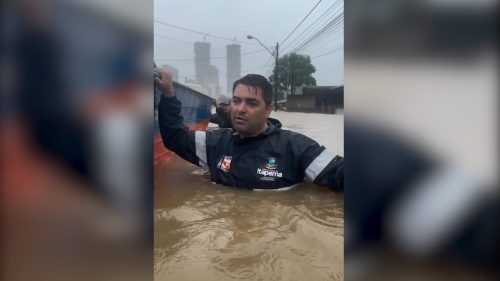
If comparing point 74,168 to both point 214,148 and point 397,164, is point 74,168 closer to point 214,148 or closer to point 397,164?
point 397,164

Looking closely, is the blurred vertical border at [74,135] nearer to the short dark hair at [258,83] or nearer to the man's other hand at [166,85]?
the man's other hand at [166,85]

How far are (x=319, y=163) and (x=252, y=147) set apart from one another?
0.51m

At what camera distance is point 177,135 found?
8.57 feet

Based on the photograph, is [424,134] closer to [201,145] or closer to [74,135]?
[74,135]

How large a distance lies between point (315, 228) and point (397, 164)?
3.94ft

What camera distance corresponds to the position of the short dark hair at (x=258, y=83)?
2.59m

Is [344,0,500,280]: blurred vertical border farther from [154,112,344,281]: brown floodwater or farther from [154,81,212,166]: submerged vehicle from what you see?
[154,81,212,166]: submerged vehicle

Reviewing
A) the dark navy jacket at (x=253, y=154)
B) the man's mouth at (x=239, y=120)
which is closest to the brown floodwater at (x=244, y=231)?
the dark navy jacket at (x=253, y=154)

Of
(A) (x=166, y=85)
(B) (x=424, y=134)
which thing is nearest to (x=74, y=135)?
(B) (x=424, y=134)

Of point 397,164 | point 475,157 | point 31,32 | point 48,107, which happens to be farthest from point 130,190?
point 475,157

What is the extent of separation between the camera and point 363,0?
658 mm

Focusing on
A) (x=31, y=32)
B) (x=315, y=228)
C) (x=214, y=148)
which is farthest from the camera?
(x=214, y=148)

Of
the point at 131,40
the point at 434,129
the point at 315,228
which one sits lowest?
the point at 315,228

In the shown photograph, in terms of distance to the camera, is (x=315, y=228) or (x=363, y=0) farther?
(x=315, y=228)
